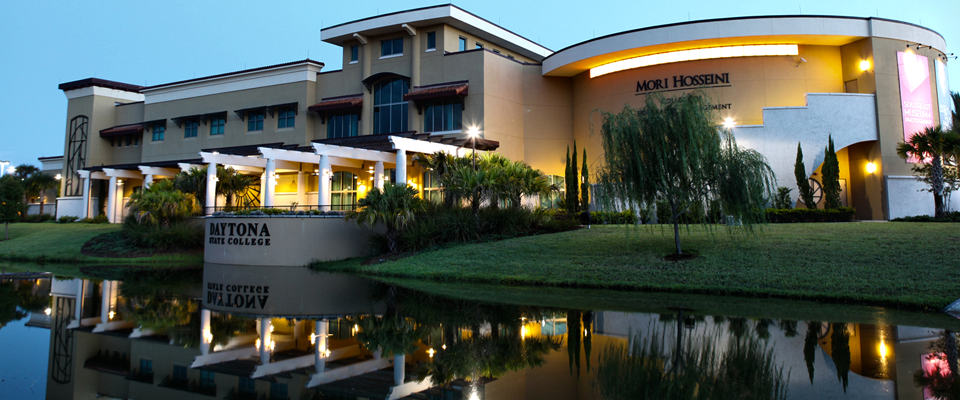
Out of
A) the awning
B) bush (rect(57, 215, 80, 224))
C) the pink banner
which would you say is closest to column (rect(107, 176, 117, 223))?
bush (rect(57, 215, 80, 224))

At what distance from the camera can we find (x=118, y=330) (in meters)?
10.6

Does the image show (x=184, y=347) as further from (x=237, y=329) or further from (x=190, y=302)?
(x=190, y=302)

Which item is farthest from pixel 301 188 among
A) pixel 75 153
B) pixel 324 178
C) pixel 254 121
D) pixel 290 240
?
pixel 75 153

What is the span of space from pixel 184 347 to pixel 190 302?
217 inches

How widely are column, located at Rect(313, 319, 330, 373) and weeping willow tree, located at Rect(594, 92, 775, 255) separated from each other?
994cm

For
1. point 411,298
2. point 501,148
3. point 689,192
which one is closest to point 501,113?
point 501,148

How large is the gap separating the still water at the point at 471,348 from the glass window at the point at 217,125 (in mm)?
26833

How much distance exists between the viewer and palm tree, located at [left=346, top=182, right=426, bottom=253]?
23.0 metres

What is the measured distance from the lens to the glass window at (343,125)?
34844 millimetres

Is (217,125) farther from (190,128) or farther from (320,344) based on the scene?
(320,344)

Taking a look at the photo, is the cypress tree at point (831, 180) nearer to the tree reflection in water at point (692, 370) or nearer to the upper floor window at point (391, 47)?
the tree reflection in water at point (692, 370)

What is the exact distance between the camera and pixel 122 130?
1684 inches

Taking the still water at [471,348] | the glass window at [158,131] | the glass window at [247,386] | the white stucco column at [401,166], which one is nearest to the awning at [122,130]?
the glass window at [158,131]

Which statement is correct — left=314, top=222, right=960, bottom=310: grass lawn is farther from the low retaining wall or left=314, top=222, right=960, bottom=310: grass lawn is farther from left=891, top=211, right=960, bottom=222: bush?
left=891, top=211, right=960, bottom=222: bush
